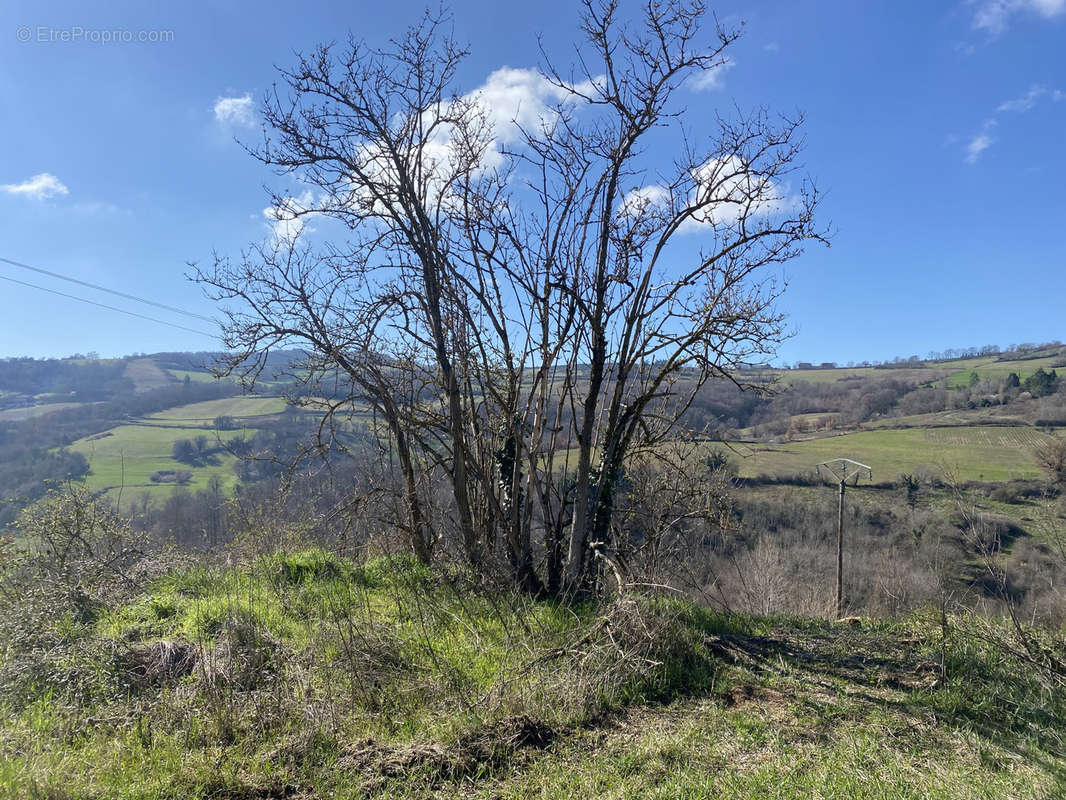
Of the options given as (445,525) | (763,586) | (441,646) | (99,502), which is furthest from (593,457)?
(763,586)

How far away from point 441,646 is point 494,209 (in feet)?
16.8

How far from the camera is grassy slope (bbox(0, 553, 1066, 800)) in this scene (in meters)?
3.48

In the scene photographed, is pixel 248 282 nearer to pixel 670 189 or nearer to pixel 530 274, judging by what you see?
pixel 530 274

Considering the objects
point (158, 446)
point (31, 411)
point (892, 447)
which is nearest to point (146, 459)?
point (158, 446)

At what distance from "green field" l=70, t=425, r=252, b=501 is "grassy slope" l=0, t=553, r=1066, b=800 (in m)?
22.0

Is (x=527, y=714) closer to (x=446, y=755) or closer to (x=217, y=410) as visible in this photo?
(x=446, y=755)

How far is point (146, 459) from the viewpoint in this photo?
3033 centimetres

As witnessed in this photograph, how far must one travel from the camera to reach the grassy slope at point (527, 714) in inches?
137

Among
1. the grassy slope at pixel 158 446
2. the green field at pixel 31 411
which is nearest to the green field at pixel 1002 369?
the grassy slope at pixel 158 446

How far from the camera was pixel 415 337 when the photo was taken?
8.41 m

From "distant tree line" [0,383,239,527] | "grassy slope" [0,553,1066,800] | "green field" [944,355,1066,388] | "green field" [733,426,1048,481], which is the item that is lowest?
"green field" [733,426,1048,481]

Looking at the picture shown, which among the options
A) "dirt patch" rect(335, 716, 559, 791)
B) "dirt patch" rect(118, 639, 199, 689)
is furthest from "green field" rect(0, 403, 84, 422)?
"dirt patch" rect(335, 716, 559, 791)

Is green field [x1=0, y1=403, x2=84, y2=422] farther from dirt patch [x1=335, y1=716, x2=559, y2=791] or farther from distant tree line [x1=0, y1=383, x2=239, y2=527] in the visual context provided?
dirt patch [x1=335, y1=716, x2=559, y2=791]

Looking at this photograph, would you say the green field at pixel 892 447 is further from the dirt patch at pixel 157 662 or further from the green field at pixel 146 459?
the dirt patch at pixel 157 662
